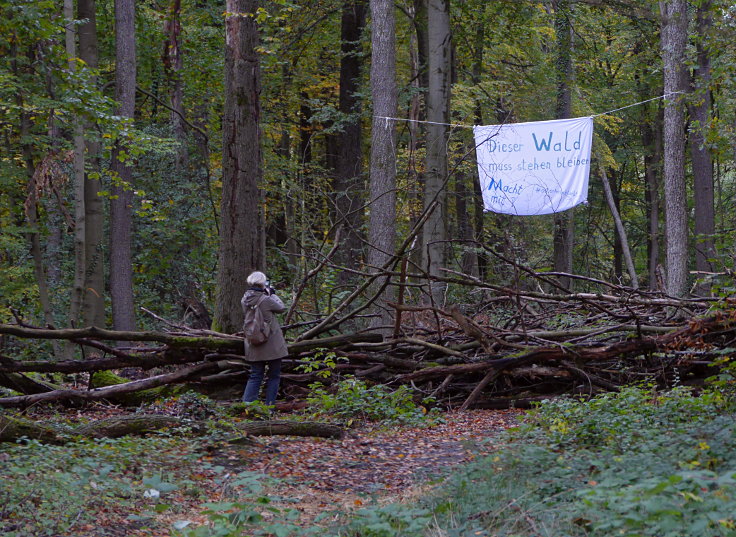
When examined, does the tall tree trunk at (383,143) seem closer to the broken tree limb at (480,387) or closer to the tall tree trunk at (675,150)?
the broken tree limb at (480,387)

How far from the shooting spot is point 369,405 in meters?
9.76

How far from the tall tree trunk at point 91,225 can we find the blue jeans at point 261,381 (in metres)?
7.82

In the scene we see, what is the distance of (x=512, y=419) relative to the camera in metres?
9.54

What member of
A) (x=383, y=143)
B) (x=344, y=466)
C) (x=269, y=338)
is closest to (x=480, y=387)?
(x=269, y=338)

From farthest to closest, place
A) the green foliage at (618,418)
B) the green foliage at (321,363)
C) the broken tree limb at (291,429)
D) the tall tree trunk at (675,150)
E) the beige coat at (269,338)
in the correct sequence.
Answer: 1. the tall tree trunk at (675,150)
2. the green foliage at (321,363)
3. the beige coat at (269,338)
4. the broken tree limb at (291,429)
5. the green foliage at (618,418)

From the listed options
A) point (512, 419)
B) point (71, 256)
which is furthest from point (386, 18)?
point (71, 256)

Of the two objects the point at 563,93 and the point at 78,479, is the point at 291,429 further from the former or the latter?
the point at 563,93

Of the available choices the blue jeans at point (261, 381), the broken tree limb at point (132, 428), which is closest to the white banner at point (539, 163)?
the blue jeans at point (261, 381)

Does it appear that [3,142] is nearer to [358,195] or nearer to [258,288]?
[358,195]

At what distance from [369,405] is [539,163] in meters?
5.98

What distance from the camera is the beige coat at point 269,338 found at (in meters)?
9.95

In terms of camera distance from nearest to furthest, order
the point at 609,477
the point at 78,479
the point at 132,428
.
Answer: the point at 609,477 < the point at 78,479 < the point at 132,428

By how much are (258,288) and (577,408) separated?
4355 mm

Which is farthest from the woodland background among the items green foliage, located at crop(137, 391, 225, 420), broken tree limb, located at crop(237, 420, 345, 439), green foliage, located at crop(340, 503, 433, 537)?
green foliage, located at crop(340, 503, 433, 537)
